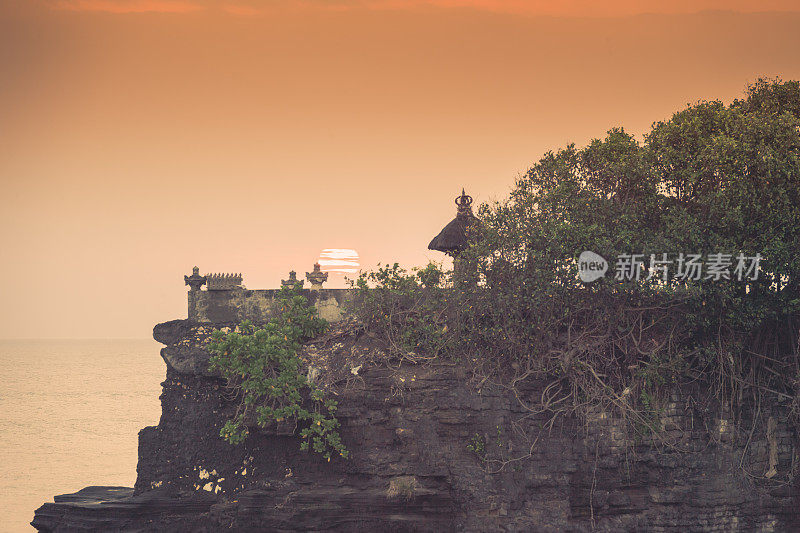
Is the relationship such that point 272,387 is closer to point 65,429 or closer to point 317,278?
point 317,278

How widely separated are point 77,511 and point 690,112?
20219mm

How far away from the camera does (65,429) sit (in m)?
61.3

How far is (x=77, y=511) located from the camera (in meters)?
18.7

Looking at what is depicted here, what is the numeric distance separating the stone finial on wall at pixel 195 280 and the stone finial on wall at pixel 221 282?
23 cm

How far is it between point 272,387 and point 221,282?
207 inches

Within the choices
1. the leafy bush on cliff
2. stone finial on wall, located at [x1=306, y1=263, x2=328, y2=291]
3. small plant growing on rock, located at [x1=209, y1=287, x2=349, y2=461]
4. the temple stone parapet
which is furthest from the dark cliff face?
stone finial on wall, located at [x1=306, y1=263, x2=328, y2=291]

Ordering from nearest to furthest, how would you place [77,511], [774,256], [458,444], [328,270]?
[774,256] → [458,444] → [77,511] → [328,270]

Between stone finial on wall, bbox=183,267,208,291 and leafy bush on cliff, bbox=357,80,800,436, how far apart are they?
6.57 metres

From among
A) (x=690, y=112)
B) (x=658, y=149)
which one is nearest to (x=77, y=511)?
(x=658, y=149)

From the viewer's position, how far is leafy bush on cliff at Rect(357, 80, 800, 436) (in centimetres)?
1658

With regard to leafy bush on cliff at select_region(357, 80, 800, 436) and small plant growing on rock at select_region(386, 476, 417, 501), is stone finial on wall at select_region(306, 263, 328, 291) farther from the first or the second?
small plant growing on rock at select_region(386, 476, 417, 501)

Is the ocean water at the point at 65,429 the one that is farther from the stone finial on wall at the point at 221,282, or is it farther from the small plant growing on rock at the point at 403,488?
the small plant growing on rock at the point at 403,488

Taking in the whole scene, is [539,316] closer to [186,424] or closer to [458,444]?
[458,444]

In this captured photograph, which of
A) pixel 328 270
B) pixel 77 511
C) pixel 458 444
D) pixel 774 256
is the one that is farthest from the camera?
pixel 328 270
